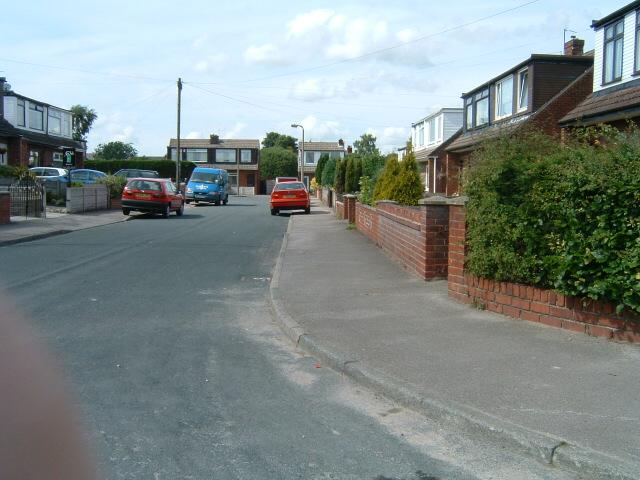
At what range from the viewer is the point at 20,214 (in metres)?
24.5

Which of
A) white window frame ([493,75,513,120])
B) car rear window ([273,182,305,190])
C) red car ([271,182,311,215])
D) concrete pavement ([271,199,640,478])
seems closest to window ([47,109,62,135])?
car rear window ([273,182,305,190])

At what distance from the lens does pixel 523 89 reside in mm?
28469

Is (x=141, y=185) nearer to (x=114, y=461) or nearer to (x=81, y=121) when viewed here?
(x=114, y=461)

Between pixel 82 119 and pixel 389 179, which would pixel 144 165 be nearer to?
pixel 82 119

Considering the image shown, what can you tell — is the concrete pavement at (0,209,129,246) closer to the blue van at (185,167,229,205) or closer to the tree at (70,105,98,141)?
the blue van at (185,167,229,205)

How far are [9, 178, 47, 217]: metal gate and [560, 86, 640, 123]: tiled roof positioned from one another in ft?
58.5

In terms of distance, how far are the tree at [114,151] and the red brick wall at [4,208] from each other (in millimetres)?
90746

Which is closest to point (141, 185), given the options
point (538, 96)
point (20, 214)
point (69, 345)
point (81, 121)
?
point (20, 214)

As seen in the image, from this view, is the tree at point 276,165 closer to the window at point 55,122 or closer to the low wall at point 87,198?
the window at point 55,122

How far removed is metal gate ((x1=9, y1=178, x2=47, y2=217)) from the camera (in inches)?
951

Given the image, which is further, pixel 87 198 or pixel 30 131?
pixel 30 131

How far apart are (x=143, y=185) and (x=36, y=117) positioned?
73.4 feet

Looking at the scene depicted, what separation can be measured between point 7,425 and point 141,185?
25043 mm

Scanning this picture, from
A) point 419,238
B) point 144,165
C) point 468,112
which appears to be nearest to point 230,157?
point 144,165
